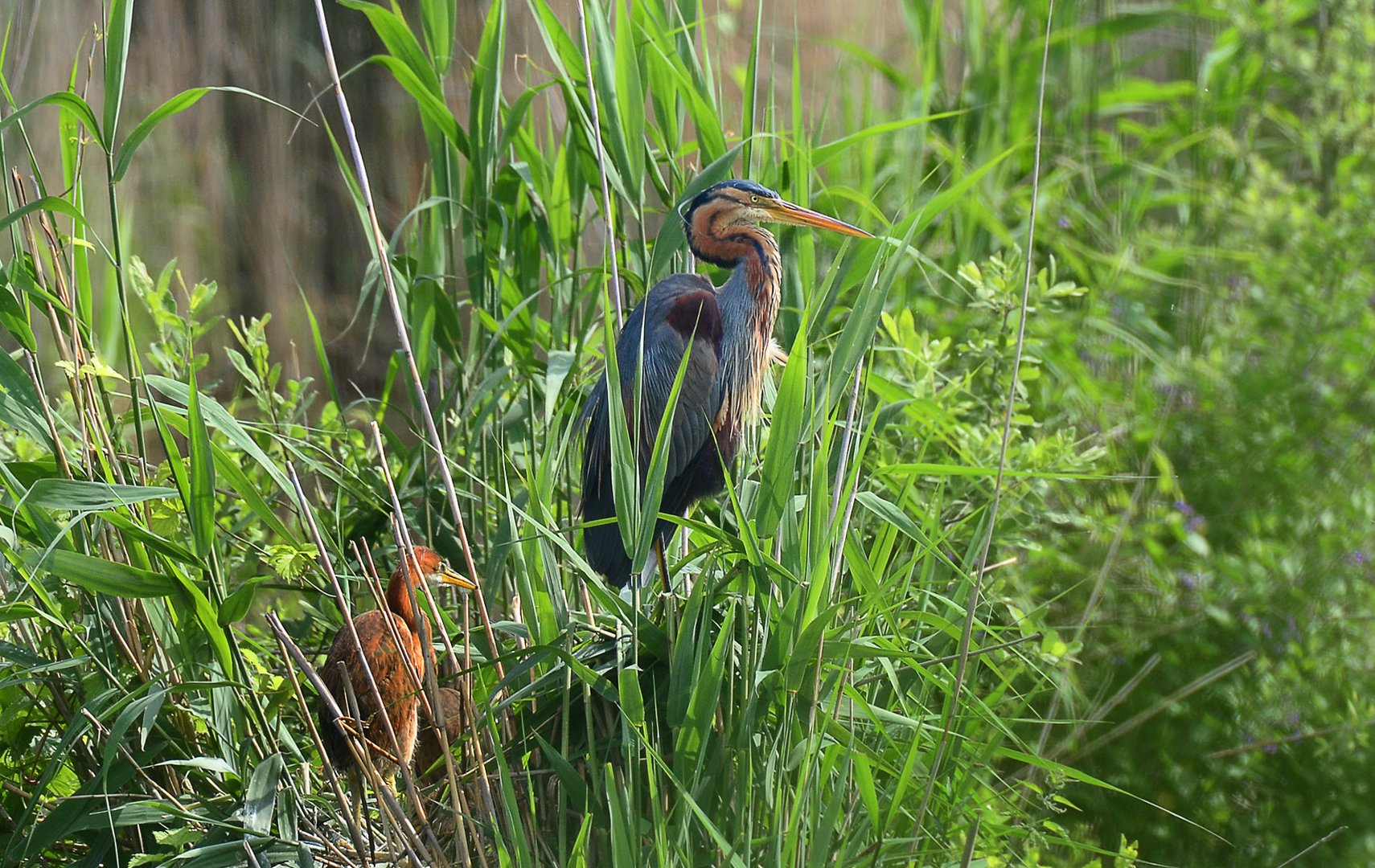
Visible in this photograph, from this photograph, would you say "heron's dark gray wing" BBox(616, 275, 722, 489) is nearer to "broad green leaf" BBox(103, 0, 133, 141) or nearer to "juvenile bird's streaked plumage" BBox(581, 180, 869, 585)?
"juvenile bird's streaked plumage" BBox(581, 180, 869, 585)

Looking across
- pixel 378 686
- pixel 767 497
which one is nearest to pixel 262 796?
pixel 378 686

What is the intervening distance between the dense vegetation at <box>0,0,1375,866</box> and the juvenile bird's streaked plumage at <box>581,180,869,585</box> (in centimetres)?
6

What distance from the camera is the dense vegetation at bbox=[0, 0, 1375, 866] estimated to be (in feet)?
4.61

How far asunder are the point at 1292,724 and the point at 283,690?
1.94 meters

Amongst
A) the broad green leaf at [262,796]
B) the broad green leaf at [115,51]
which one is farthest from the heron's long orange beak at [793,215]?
the broad green leaf at [262,796]

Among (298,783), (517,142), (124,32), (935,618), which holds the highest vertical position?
(124,32)

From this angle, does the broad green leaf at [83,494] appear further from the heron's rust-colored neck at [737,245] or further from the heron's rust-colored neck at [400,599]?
the heron's rust-colored neck at [737,245]

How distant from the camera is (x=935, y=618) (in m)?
1.47

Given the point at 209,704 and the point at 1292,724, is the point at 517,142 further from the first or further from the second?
the point at 1292,724

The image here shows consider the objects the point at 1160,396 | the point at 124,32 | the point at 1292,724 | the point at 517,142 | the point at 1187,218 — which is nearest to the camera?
the point at 124,32

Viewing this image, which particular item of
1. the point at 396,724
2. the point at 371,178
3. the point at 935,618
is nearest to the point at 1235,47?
the point at 371,178

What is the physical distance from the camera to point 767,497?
1.39 meters

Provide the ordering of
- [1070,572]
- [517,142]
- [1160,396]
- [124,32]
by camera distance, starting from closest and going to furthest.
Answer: [124,32] < [517,142] < [1070,572] < [1160,396]

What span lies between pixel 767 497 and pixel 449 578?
0.54 m
